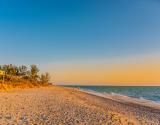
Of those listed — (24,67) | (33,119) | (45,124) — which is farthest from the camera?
(24,67)

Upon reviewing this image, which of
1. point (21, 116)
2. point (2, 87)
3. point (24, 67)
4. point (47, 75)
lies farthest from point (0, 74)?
point (47, 75)

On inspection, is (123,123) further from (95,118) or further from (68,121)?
(68,121)

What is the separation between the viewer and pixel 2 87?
33219mm

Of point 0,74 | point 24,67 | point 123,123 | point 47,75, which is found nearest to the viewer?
point 123,123

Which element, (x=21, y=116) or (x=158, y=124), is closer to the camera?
(x=21, y=116)

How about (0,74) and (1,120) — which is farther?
(0,74)

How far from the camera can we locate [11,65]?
63.7m

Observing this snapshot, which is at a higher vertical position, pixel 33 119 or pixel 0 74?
pixel 0 74

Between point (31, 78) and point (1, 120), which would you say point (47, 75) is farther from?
point (1, 120)

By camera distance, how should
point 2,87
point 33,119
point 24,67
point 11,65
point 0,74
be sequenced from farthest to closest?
point 24,67, point 11,65, point 0,74, point 2,87, point 33,119

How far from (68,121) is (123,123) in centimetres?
286

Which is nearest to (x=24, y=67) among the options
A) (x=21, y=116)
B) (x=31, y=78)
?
(x=31, y=78)

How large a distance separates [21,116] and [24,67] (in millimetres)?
61199

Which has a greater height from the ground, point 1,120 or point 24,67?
point 24,67
